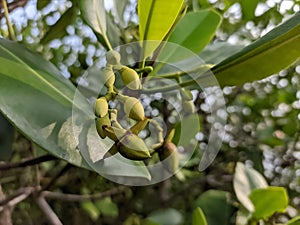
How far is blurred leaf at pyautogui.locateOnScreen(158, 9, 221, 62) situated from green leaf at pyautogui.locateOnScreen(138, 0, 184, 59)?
0.09 m

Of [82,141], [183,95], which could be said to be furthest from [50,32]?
[82,141]

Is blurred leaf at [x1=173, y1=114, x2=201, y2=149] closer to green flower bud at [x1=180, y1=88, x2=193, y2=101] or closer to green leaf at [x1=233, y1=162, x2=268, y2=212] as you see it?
green flower bud at [x1=180, y1=88, x2=193, y2=101]

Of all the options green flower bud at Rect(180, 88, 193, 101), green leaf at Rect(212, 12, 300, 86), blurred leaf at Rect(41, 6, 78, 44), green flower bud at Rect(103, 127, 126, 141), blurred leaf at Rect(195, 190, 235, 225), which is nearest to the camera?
green flower bud at Rect(103, 127, 126, 141)

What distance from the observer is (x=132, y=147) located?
502 millimetres

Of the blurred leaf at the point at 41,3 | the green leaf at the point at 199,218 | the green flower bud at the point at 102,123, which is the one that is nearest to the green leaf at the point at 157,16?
the green flower bud at the point at 102,123

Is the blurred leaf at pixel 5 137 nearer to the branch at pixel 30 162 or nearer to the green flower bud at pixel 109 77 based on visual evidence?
the branch at pixel 30 162

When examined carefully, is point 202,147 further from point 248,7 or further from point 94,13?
point 94,13

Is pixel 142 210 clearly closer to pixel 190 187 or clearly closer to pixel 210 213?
pixel 190 187

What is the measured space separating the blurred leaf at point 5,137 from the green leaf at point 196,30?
281 millimetres

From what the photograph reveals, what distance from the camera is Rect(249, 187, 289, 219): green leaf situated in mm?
875

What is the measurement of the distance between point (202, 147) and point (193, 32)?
0.95 m

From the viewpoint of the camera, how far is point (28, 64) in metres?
0.61

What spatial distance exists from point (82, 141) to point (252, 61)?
23 cm

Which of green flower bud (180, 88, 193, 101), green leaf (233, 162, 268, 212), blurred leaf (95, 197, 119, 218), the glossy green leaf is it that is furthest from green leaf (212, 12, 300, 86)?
blurred leaf (95, 197, 119, 218)
